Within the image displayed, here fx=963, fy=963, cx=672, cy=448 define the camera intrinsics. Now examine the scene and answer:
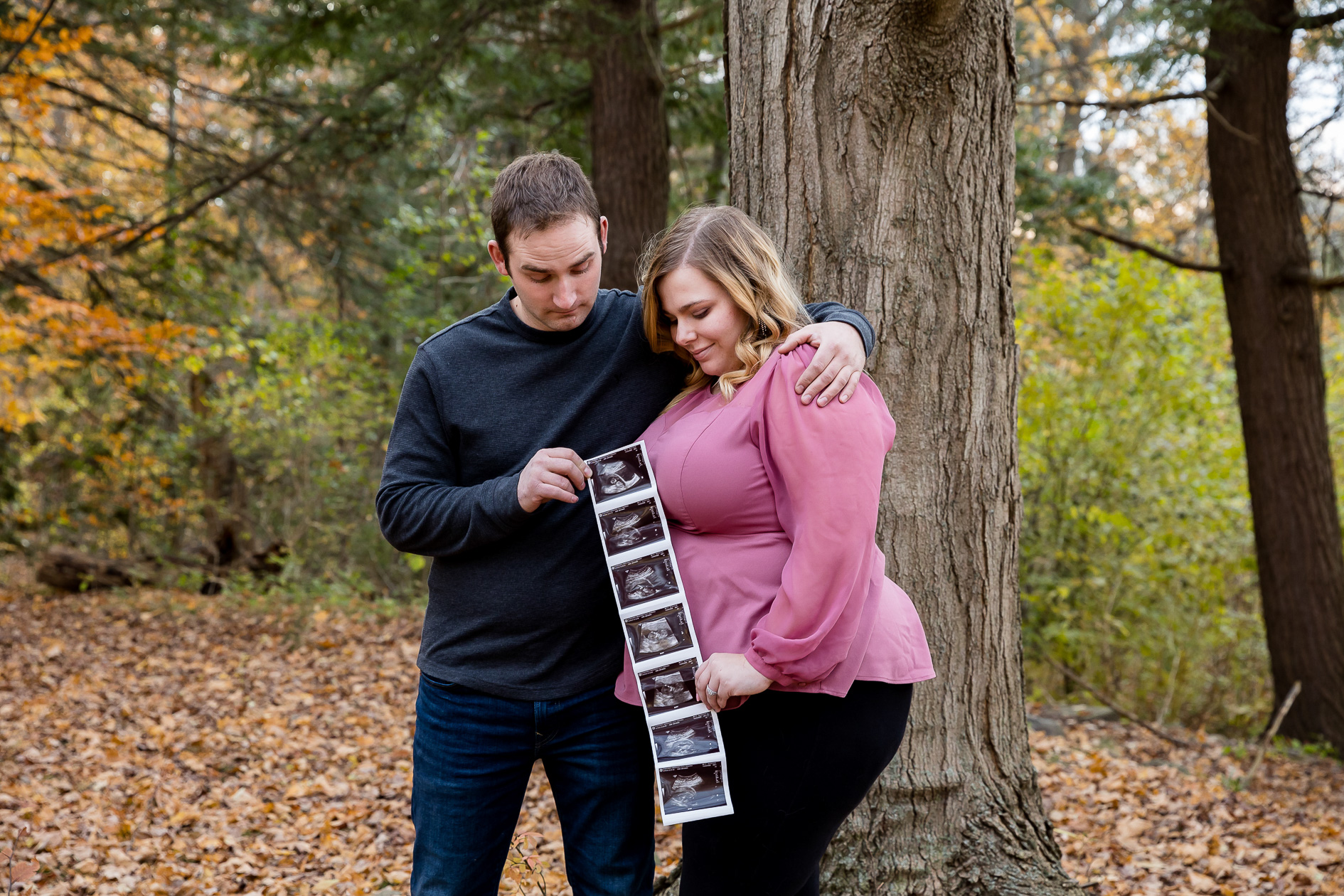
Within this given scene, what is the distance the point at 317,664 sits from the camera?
786cm

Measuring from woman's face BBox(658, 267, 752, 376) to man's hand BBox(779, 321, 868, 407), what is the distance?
0.50ft

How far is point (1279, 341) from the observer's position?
22.9 feet

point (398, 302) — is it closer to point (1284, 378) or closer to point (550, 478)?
point (1284, 378)

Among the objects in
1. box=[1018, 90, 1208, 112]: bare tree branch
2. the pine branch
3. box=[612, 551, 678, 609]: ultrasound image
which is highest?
the pine branch

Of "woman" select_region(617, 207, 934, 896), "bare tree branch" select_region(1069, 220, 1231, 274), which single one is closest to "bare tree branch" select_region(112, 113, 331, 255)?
"bare tree branch" select_region(1069, 220, 1231, 274)

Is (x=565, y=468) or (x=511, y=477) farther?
(x=511, y=477)

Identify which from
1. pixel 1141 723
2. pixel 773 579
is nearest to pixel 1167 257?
pixel 1141 723

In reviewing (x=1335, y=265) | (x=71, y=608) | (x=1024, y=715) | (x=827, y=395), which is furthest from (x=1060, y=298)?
(x=71, y=608)

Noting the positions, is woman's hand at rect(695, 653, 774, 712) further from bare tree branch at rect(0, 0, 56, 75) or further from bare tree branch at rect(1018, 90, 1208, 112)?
bare tree branch at rect(0, 0, 56, 75)

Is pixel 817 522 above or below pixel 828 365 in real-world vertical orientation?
below

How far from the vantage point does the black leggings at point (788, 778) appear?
6.31ft

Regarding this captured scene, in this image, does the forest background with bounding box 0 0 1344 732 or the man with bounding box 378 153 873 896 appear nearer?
the man with bounding box 378 153 873 896

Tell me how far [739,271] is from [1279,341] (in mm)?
6490

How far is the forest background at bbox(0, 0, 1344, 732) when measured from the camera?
764 cm
